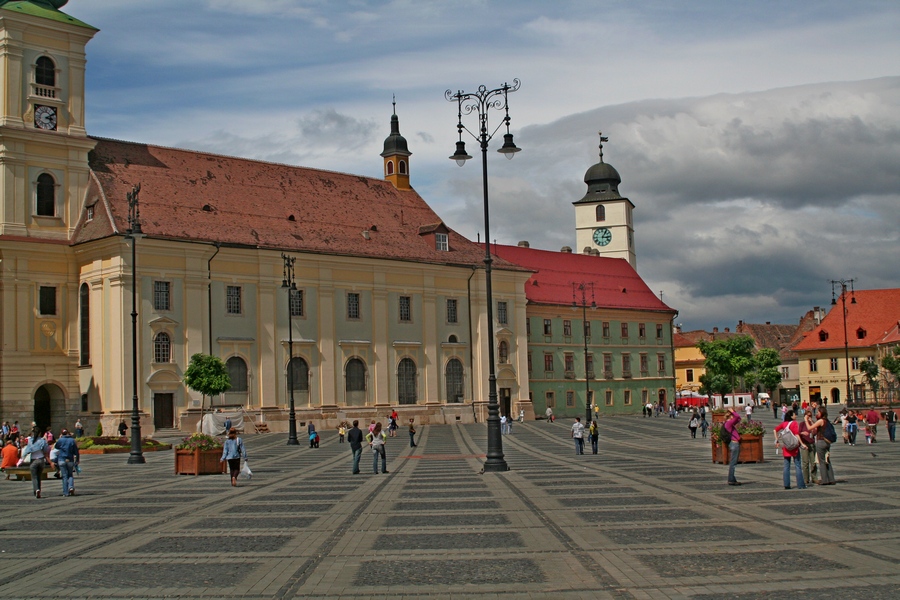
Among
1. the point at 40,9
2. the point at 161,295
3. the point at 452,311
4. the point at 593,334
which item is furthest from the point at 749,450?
the point at 593,334

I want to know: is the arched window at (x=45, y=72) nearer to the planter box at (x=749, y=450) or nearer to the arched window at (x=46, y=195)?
the arched window at (x=46, y=195)

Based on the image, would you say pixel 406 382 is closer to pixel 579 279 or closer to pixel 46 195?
pixel 46 195

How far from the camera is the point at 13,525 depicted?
18.5 meters

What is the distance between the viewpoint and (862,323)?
98.8 meters

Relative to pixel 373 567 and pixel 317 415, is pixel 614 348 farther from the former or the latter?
pixel 373 567

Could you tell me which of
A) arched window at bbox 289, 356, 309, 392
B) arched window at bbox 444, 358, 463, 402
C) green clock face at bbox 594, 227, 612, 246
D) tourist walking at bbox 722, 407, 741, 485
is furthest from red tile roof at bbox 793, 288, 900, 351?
tourist walking at bbox 722, 407, 741, 485

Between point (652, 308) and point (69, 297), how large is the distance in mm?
54964

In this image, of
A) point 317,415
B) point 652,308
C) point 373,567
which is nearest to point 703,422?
point 317,415

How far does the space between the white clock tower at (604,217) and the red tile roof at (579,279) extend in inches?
558

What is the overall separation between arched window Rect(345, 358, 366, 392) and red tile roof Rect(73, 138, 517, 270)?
717cm

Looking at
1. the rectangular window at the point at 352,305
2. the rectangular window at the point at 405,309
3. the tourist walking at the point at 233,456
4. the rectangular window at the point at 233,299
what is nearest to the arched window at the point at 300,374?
the rectangular window at the point at 352,305

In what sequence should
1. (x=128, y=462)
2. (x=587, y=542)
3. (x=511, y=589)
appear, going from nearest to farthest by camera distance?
(x=511, y=589) → (x=587, y=542) → (x=128, y=462)

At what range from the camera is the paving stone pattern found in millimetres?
11844

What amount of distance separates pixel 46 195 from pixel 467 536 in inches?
1980
